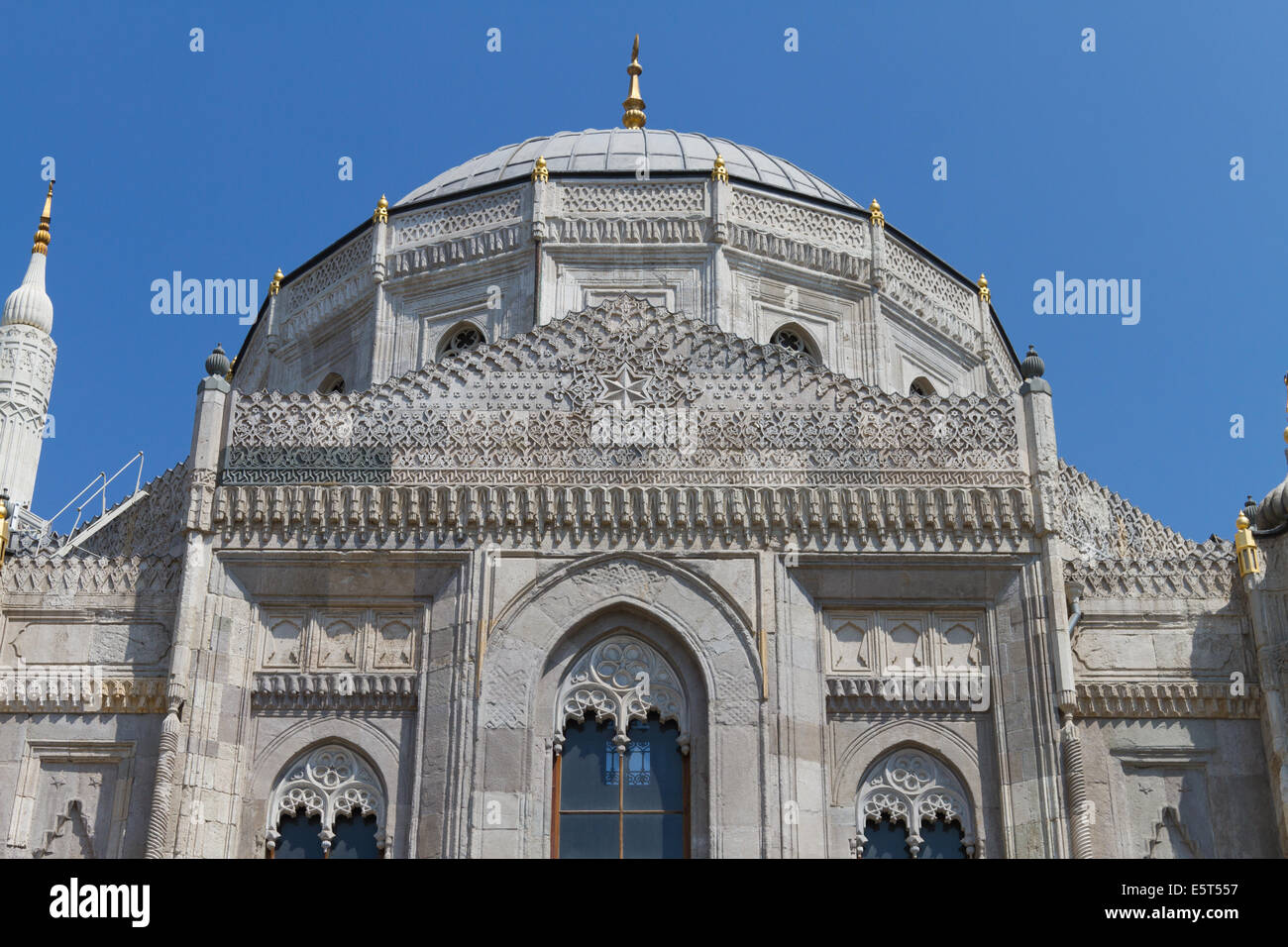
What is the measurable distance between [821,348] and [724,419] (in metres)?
6.49

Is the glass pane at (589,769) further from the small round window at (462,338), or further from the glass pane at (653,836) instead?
the small round window at (462,338)

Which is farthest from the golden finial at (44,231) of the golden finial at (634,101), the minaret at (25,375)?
the golden finial at (634,101)

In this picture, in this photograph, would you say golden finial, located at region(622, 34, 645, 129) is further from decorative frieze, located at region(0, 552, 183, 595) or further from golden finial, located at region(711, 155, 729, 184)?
decorative frieze, located at region(0, 552, 183, 595)

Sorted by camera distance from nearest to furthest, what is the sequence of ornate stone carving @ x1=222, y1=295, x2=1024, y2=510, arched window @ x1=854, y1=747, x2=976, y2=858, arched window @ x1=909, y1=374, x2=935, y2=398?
arched window @ x1=854, y1=747, x2=976, y2=858, ornate stone carving @ x1=222, y1=295, x2=1024, y2=510, arched window @ x1=909, y1=374, x2=935, y2=398

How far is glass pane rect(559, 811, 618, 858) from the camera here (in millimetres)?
18391

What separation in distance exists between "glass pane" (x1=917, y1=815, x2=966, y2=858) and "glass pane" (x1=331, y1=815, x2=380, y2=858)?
574cm

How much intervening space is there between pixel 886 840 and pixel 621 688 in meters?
3.22

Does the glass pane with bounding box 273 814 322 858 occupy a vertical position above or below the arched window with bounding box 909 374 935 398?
below

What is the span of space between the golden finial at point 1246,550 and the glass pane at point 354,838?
32.3 ft

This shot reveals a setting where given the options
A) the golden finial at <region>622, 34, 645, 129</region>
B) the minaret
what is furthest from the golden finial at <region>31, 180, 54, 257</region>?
the golden finial at <region>622, 34, 645, 129</region>
